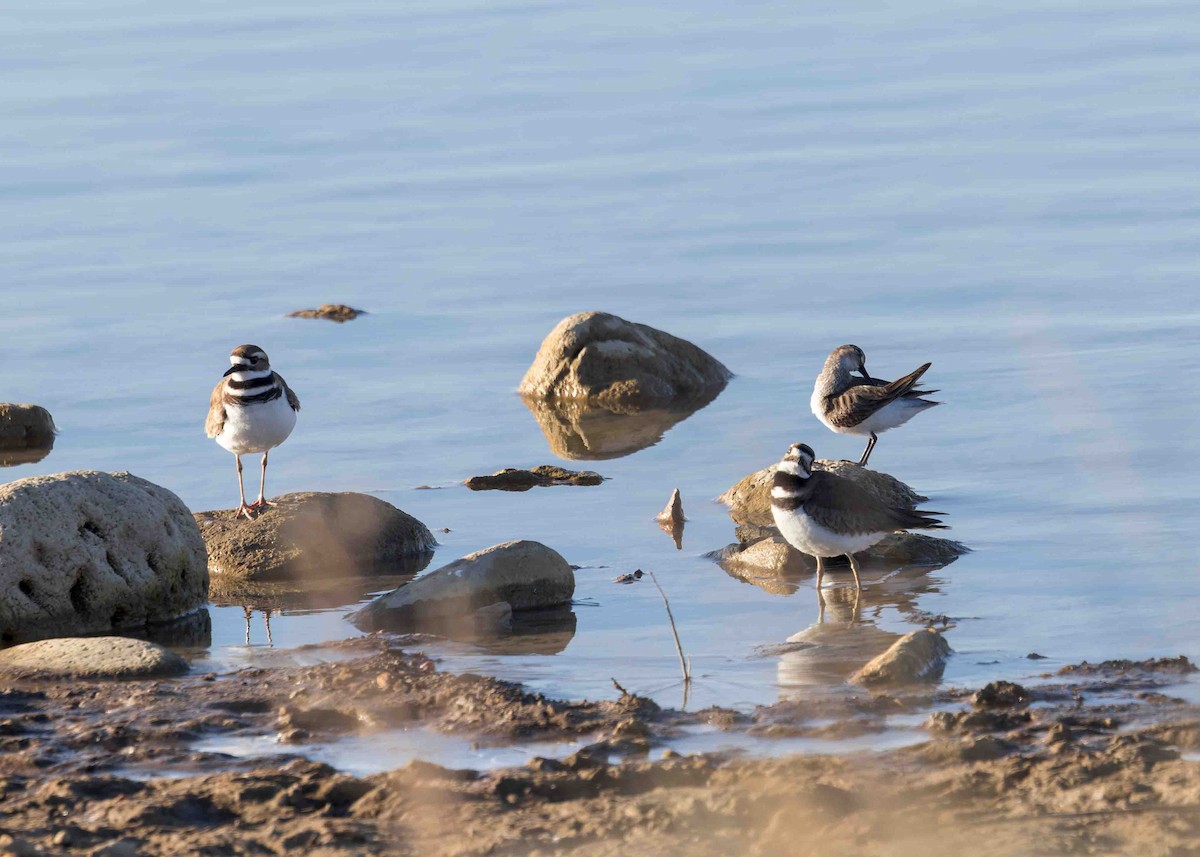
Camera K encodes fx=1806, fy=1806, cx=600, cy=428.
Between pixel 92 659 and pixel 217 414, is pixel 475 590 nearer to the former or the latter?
pixel 92 659

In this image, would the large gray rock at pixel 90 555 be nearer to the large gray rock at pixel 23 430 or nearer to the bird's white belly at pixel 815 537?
the bird's white belly at pixel 815 537

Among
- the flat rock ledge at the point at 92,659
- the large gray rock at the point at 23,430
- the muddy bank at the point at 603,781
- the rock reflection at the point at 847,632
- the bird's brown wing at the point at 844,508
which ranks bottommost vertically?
the rock reflection at the point at 847,632

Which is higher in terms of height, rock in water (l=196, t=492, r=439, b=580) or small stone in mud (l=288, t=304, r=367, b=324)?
small stone in mud (l=288, t=304, r=367, b=324)

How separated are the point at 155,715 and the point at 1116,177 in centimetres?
1508

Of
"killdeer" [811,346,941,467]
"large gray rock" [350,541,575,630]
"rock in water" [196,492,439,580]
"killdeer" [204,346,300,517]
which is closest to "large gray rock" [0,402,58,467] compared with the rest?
"killdeer" [204,346,300,517]

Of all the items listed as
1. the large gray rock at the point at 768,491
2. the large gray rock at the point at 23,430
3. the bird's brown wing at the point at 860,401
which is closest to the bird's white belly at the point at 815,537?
the large gray rock at the point at 768,491

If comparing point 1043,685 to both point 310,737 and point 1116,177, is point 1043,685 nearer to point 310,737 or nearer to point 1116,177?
point 310,737

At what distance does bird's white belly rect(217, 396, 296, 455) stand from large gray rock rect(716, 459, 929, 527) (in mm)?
3120

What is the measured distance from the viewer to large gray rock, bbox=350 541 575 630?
33.4ft

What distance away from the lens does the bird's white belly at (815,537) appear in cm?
1043

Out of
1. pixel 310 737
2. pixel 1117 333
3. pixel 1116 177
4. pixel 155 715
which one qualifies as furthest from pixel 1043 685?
pixel 1116 177

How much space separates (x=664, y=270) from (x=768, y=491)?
6.57m

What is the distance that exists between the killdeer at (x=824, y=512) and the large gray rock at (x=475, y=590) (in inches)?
53.3

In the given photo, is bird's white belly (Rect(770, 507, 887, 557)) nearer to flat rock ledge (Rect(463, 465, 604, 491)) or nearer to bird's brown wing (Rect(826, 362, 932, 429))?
A: bird's brown wing (Rect(826, 362, 932, 429))
